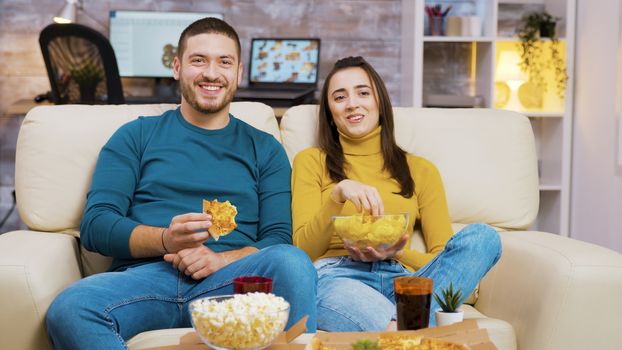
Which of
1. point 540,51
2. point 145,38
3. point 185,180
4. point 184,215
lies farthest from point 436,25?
point 184,215

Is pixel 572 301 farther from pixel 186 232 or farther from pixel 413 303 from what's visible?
pixel 186 232

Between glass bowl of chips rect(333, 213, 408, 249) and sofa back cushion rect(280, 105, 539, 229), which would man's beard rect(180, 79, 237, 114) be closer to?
sofa back cushion rect(280, 105, 539, 229)

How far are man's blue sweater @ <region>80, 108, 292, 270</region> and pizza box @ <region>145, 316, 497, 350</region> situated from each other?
677 mm

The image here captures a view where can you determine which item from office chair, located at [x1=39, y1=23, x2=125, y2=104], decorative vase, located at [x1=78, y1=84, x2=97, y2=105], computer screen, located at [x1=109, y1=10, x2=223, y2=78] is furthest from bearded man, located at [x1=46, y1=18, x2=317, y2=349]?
computer screen, located at [x1=109, y1=10, x2=223, y2=78]

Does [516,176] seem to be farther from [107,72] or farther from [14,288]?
[107,72]

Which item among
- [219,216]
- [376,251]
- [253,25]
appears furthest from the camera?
[253,25]

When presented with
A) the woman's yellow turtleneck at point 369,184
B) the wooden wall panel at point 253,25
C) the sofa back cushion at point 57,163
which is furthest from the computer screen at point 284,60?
the sofa back cushion at point 57,163

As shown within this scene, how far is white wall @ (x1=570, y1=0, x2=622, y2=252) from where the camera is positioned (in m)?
3.51

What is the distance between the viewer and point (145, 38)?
4.53m

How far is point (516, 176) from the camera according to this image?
2.43m

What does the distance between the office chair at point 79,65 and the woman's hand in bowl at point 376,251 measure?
93.7 inches

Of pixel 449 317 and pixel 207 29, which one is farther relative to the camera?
pixel 207 29

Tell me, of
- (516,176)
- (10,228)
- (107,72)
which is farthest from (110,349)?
(10,228)

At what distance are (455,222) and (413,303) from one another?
38.8 inches
